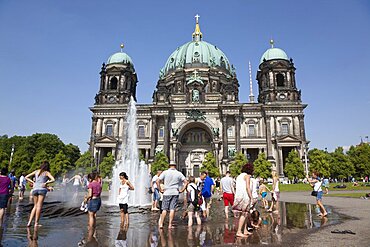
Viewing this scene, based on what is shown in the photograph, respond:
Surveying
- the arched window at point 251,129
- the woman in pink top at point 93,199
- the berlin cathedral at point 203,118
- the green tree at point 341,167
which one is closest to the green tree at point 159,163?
the berlin cathedral at point 203,118

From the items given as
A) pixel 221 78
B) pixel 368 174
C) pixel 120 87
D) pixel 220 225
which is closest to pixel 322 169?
pixel 368 174

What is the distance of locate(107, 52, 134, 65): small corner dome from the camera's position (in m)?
59.3

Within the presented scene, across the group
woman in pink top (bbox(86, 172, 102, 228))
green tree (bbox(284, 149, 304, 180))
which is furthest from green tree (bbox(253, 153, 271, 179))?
woman in pink top (bbox(86, 172, 102, 228))

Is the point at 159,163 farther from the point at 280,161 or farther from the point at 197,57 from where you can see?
the point at 197,57

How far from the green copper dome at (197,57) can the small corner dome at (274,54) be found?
11604 mm

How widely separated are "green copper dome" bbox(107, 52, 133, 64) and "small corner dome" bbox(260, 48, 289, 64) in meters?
30.2

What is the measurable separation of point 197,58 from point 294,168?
33.9 meters

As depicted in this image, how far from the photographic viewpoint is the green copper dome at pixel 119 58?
5935 centimetres

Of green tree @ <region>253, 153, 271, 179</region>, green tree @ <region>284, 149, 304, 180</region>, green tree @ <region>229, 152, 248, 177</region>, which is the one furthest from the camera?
green tree @ <region>284, 149, 304, 180</region>

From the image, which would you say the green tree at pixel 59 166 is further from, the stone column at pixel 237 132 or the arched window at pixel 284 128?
the arched window at pixel 284 128

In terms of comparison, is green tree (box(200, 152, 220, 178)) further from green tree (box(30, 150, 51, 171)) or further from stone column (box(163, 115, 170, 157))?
green tree (box(30, 150, 51, 171))

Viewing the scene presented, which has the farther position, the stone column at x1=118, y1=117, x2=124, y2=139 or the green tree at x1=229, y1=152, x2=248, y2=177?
the stone column at x1=118, y1=117, x2=124, y2=139

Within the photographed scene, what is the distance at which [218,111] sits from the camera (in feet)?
182

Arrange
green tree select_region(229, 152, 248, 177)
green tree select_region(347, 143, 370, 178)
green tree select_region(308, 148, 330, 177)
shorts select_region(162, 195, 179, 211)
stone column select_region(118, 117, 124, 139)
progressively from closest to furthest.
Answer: shorts select_region(162, 195, 179, 211), green tree select_region(229, 152, 248, 177), green tree select_region(308, 148, 330, 177), stone column select_region(118, 117, 124, 139), green tree select_region(347, 143, 370, 178)
